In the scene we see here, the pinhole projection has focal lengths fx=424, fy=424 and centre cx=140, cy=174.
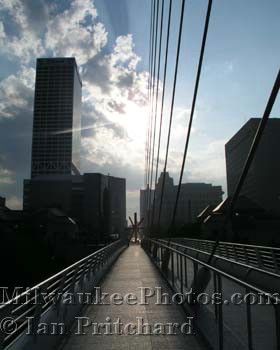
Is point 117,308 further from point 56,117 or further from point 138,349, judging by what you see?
point 56,117

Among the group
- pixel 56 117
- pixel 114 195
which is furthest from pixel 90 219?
pixel 56 117

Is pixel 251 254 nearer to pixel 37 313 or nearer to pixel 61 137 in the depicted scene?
pixel 37 313

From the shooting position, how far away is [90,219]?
407 feet

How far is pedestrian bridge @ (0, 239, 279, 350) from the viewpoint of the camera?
13.2ft

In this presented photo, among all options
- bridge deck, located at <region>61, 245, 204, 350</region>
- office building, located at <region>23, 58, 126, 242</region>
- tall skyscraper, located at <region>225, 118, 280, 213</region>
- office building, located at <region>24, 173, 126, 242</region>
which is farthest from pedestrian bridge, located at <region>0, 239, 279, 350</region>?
office building, located at <region>23, 58, 126, 242</region>

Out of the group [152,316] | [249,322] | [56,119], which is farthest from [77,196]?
[249,322]

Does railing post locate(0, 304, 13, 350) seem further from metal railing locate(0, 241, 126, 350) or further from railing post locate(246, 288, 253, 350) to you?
railing post locate(246, 288, 253, 350)

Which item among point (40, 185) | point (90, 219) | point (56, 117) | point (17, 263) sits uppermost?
point (56, 117)

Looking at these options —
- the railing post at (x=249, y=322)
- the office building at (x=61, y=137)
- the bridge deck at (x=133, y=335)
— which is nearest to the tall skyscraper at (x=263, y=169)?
the office building at (x=61, y=137)

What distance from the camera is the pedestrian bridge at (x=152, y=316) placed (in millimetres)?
4023

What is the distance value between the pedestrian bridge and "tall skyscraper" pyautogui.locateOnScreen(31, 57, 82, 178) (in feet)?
492

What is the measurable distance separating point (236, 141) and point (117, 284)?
77.0 metres

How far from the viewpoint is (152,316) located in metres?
7.54

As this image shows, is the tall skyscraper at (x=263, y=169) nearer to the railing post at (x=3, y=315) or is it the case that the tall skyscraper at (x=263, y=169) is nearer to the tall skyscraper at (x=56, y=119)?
the tall skyscraper at (x=56, y=119)
